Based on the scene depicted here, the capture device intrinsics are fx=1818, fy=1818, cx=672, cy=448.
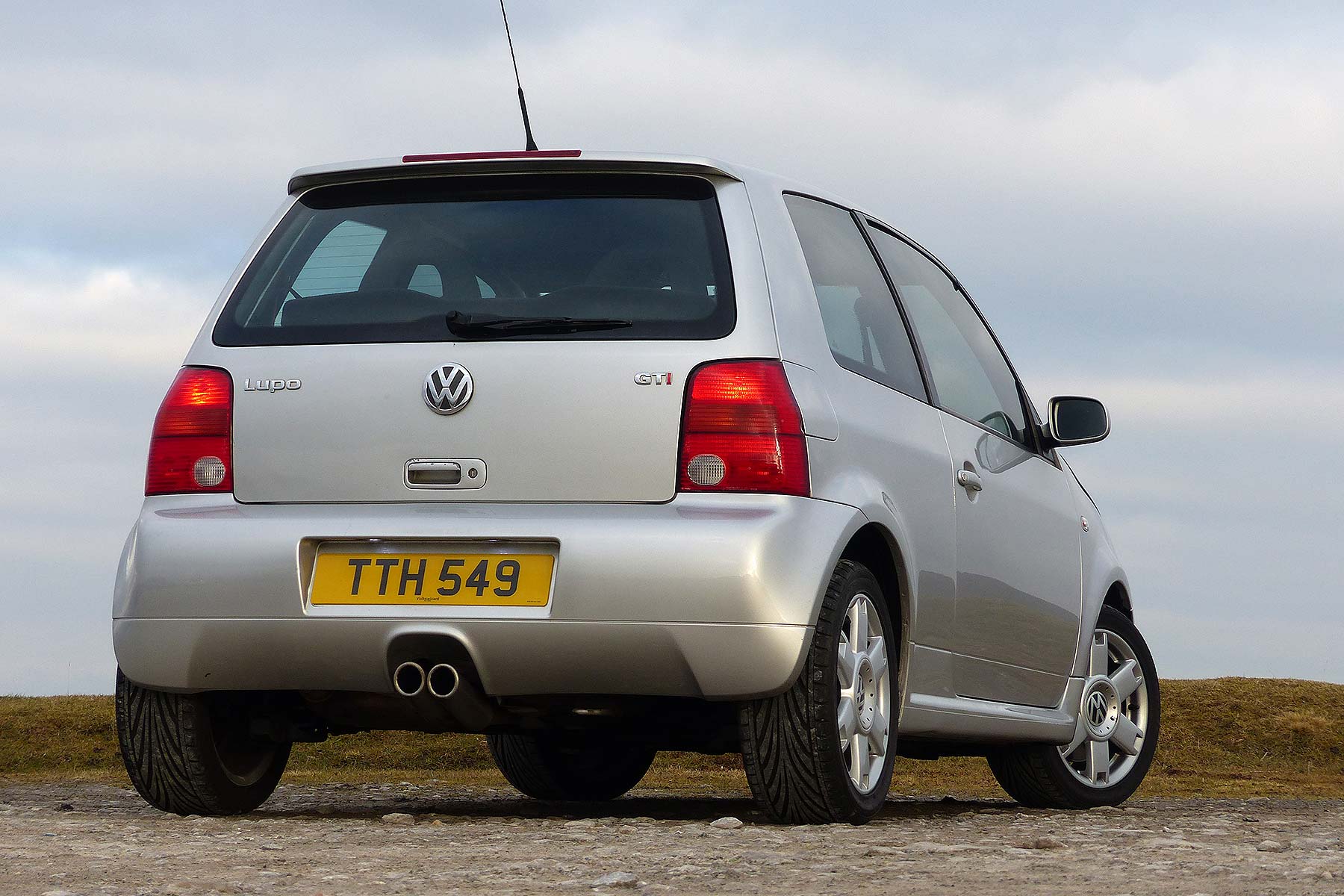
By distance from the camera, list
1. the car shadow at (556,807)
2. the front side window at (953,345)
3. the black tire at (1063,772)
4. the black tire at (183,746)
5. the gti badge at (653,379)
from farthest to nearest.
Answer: the black tire at (1063,772) < the front side window at (953,345) < the car shadow at (556,807) < the black tire at (183,746) < the gti badge at (653,379)

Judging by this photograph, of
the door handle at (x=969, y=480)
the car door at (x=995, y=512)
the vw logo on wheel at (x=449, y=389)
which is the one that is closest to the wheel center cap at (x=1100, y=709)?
the car door at (x=995, y=512)

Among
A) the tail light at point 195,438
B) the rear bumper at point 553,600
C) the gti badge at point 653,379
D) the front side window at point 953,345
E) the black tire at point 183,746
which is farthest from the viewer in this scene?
the front side window at point 953,345

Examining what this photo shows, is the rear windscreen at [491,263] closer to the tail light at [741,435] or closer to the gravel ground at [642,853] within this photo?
the tail light at [741,435]

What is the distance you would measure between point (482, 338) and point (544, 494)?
0.48 m

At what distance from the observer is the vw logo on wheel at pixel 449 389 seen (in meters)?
4.71

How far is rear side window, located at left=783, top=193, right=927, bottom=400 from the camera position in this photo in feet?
17.2

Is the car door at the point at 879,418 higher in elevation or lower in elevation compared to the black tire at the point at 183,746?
higher

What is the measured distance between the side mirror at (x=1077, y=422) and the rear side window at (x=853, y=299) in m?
1.28

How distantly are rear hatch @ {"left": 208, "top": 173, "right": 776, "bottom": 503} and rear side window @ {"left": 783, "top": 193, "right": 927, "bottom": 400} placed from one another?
0.41 meters

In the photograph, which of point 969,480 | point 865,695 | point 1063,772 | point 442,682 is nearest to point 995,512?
point 969,480

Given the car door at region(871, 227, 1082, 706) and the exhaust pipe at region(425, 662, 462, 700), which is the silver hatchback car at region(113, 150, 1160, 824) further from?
the car door at region(871, 227, 1082, 706)

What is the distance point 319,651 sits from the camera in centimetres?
471

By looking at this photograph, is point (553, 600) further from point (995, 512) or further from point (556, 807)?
point (556, 807)

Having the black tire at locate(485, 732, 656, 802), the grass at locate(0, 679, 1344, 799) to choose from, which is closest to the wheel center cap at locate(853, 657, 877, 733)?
the black tire at locate(485, 732, 656, 802)
